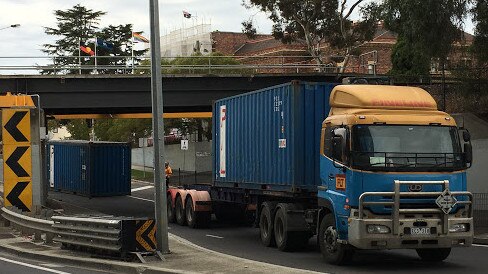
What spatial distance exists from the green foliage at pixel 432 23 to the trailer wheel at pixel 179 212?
10.7 metres

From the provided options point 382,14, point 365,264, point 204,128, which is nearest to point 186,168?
point 204,128

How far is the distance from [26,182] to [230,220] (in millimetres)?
7091

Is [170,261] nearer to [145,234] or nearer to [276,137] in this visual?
[145,234]

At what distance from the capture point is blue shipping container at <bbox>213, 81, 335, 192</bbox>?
1725 cm

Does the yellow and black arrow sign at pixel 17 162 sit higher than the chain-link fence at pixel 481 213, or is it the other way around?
the yellow and black arrow sign at pixel 17 162

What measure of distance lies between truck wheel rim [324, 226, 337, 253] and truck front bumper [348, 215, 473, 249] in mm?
825

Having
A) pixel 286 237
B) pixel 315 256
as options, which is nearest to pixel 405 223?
pixel 315 256

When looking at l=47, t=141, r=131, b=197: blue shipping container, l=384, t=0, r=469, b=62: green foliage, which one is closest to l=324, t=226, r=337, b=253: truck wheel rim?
l=384, t=0, r=469, b=62: green foliage

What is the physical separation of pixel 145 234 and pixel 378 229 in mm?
4631

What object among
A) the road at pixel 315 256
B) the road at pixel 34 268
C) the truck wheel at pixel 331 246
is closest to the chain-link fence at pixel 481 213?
the road at pixel 315 256

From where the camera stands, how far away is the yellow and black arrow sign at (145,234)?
1508 cm

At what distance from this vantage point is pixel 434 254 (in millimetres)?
15469

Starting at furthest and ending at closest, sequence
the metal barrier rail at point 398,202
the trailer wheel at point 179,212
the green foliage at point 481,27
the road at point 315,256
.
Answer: the green foliage at point 481,27
the trailer wheel at point 179,212
the road at point 315,256
the metal barrier rail at point 398,202

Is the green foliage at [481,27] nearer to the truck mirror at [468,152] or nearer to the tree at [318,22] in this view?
the truck mirror at [468,152]
